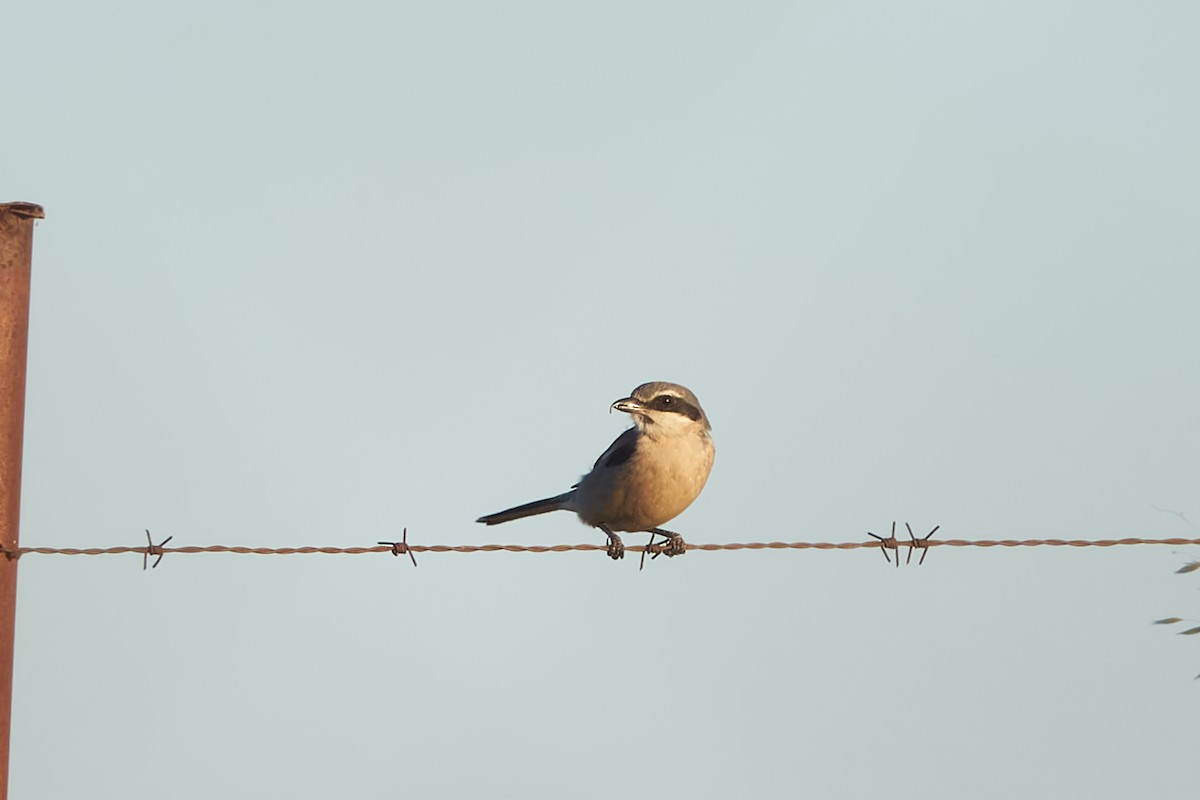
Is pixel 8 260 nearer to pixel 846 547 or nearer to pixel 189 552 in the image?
pixel 189 552

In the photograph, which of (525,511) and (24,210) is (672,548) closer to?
(525,511)

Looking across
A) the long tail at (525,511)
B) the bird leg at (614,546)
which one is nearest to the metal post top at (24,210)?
the bird leg at (614,546)

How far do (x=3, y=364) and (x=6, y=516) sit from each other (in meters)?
0.55

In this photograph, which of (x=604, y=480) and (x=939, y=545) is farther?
(x=604, y=480)

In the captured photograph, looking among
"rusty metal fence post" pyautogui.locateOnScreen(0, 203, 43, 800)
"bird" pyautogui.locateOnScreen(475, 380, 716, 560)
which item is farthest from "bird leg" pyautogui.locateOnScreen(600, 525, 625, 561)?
"rusty metal fence post" pyautogui.locateOnScreen(0, 203, 43, 800)

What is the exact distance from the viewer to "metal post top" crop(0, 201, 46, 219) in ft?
19.2

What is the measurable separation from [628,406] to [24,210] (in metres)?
4.36

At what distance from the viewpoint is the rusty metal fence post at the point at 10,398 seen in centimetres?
575

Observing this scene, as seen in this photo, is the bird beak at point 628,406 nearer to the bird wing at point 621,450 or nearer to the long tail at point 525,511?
the bird wing at point 621,450

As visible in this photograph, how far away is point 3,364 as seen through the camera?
5.75m

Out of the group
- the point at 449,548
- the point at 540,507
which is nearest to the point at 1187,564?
the point at 449,548

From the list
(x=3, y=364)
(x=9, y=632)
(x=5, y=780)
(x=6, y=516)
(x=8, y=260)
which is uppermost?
(x=8, y=260)

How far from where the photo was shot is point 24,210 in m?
5.88

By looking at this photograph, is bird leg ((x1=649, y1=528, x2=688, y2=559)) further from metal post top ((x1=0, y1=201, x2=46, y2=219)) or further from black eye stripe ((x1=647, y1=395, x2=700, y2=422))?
metal post top ((x1=0, y1=201, x2=46, y2=219))
